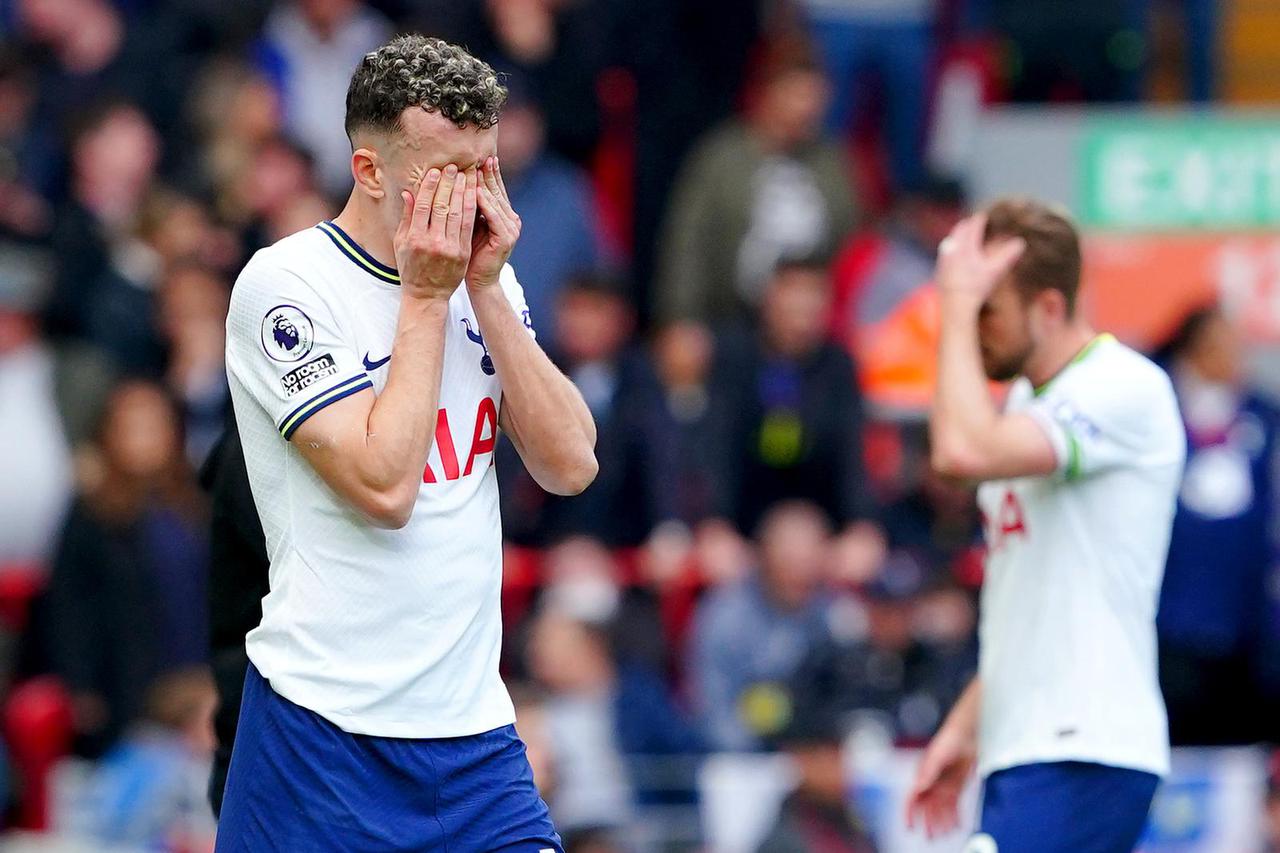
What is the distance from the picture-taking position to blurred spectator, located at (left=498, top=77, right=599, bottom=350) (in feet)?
34.3

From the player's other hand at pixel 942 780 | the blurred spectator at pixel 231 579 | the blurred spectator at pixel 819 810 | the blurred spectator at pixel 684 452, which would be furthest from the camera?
the blurred spectator at pixel 684 452

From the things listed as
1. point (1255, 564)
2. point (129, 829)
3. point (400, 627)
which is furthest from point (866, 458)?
point (400, 627)

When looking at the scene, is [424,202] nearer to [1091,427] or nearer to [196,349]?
[1091,427]

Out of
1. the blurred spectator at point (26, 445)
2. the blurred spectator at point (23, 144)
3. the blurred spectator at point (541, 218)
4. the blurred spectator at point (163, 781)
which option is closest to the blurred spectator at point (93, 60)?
the blurred spectator at point (23, 144)

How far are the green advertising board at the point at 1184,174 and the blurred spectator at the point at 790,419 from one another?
1757mm

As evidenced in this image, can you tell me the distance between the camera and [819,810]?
8.38 meters

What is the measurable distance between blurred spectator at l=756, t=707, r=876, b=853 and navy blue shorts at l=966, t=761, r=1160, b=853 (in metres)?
3.13

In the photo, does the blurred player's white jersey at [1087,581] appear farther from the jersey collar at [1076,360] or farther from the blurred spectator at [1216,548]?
the blurred spectator at [1216,548]

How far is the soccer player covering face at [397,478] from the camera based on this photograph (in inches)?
160

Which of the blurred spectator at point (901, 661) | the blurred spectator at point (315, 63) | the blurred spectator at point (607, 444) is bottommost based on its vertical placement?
the blurred spectator at point (901, 661)

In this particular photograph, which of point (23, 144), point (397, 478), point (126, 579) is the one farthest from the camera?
point (23, 144)

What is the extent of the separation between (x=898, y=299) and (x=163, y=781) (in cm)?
435

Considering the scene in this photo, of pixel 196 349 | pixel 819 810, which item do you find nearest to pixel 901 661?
pixel 819 810

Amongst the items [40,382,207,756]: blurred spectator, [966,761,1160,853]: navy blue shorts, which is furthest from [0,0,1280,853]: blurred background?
[966,761,1160,853]: navy blue shorts
